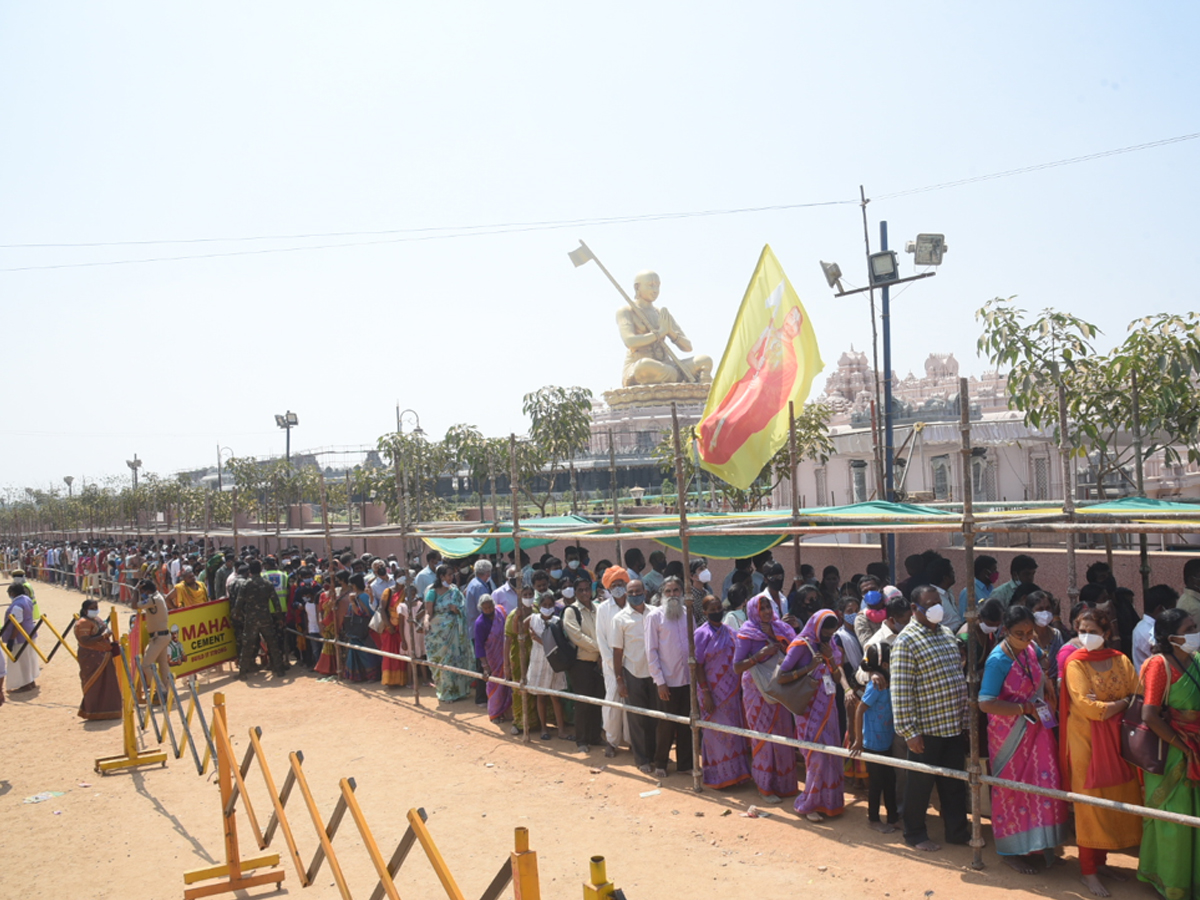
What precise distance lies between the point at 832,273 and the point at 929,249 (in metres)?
1.38

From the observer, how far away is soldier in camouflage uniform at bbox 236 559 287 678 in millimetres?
14406

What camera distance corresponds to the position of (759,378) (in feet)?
31.1

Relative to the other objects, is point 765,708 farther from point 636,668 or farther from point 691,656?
point 636,668

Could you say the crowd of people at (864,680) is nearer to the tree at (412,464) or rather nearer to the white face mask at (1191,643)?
the white face mask at (1191,643)

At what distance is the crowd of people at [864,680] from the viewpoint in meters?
5.34

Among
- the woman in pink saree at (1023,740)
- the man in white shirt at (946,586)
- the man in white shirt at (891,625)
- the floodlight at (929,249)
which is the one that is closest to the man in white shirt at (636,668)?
the man in white shirt at (891,625)

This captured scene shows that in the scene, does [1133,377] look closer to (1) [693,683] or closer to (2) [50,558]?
(1) [693,683]

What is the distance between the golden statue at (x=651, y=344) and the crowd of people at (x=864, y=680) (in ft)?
75.6

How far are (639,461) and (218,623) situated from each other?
23.9 meters

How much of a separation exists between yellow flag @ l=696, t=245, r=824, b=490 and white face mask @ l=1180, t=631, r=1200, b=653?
4312 mm

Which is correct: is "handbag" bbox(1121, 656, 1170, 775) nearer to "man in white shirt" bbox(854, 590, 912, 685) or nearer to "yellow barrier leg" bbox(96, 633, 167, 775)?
"man in white shirt" bbox(854, 590, 912, 685)

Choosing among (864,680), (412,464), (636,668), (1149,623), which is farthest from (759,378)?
(412,464)

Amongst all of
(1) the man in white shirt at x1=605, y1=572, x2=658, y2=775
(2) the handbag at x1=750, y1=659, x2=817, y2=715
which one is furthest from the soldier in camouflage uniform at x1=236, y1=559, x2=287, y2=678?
(2) the handbag at x1=750, y1=659, x2=817, y2=715

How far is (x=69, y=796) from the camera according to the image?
9227 mm
